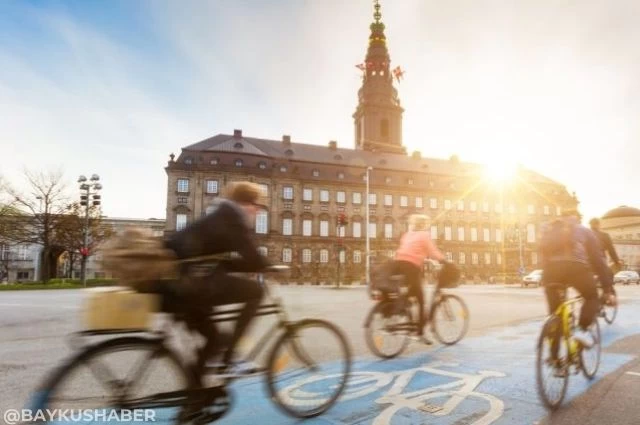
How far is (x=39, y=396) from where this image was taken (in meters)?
2.46

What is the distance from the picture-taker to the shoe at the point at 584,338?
4.44m

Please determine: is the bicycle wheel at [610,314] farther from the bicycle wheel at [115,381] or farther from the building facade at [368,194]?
the building facade at [368,194]

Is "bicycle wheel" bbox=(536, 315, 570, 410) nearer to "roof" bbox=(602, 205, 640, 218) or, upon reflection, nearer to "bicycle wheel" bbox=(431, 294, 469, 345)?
"bicycle wheel" bbox=(431, 294, 469, 345)

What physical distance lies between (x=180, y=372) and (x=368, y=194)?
47993mm

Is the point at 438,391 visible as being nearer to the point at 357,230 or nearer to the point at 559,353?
the point at 559,353

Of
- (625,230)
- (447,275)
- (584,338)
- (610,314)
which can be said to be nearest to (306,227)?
(610,314)

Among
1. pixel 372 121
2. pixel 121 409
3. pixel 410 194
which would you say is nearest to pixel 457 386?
pixel 121 409

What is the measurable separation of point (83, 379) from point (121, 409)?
371 millimetres

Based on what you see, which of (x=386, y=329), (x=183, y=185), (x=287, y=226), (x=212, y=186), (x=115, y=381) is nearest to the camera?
(x=115, y=381)

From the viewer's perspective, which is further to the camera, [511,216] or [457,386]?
[511,216]

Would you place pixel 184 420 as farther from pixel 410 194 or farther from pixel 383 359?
pixel 410 194

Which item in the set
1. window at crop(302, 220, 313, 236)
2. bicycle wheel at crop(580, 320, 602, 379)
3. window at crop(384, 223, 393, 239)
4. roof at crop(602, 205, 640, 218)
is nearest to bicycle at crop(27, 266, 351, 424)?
bicycle wheel at crop(580, 320, 602, 379)

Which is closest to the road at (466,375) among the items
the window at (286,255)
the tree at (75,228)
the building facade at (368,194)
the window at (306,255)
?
the tree at (75,228)

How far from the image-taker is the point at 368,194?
50375 mm
